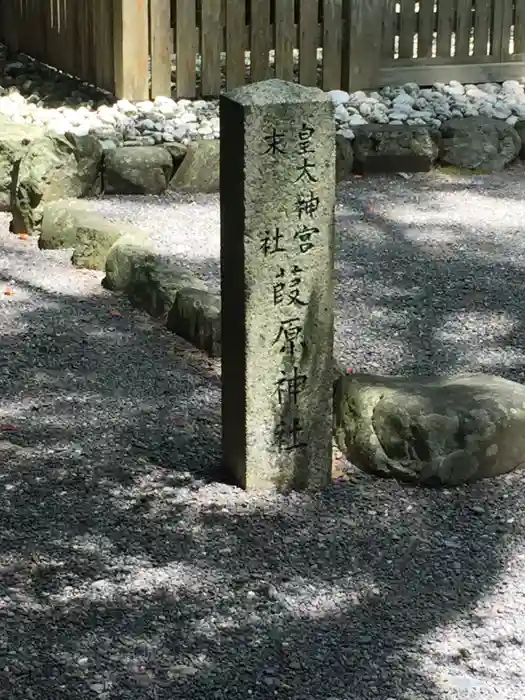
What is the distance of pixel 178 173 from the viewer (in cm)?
866

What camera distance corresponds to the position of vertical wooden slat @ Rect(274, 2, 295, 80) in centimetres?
995

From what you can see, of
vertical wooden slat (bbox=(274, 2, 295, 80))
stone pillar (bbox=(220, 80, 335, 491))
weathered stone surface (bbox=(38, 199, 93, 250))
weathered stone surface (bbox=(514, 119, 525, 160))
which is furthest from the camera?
vertical wooden slat (bbox=(274, 2, 295, 80))

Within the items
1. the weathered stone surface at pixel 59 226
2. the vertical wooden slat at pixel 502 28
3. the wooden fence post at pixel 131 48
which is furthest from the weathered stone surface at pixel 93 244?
the vertical wooden slat at pixel 502 28

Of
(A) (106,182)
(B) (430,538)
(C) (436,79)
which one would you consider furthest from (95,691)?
(C) (436,79)

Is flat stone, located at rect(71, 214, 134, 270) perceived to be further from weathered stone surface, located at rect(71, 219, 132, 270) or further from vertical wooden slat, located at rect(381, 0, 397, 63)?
vertical wooden slat, located at rect(381, 0, 397, 63)

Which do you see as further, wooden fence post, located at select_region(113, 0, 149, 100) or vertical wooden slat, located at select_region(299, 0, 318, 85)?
vertical wooden slat, located at select_region(299, 0, 318, 85)

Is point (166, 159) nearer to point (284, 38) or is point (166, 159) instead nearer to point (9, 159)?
point (9, 159)

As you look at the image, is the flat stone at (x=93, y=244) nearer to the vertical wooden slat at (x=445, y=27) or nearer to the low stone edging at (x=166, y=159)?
the low stone edging at (x=166, y=159)

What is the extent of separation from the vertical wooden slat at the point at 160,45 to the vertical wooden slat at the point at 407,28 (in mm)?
1880

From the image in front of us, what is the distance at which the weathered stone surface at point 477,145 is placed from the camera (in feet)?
30.1

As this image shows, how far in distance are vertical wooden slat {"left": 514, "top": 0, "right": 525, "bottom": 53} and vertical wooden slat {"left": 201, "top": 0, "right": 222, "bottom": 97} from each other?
100.0 inches

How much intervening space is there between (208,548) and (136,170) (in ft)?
15.7

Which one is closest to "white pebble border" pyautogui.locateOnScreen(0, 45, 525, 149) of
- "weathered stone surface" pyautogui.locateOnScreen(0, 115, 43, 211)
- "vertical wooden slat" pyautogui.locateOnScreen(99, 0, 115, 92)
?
"vertical wooden slat" pyautogui.locateOnScreen(99, 0, 115, 92)

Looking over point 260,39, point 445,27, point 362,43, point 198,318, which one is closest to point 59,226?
point 198,318
